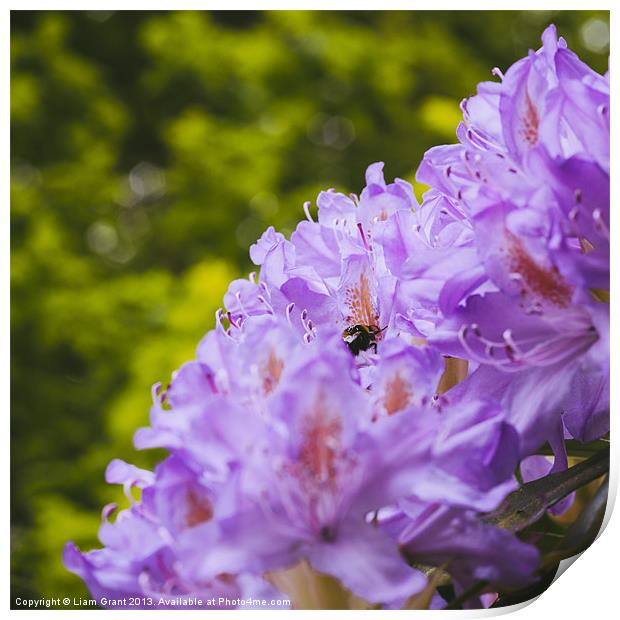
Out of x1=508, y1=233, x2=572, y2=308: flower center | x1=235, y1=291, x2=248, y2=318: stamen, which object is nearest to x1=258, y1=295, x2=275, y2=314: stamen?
x1=235, y1=291, x2=248, y2=318: stamen

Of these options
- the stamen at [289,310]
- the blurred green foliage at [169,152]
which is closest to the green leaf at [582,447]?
the stamen at [289,310]

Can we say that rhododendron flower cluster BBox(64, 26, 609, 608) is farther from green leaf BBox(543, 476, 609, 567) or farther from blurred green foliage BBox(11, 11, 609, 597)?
blurred green foliage BBox(11, 11, 609, 597)

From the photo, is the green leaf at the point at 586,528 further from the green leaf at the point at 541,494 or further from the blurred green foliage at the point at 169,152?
the blurred green foliage at the point at 169,152

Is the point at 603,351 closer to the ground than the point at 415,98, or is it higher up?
closer to the ground

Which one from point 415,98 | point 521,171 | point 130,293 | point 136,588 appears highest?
point 415,98

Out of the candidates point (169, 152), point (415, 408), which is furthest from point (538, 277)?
point (169, 152)

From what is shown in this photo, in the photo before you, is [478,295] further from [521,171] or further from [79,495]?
[79,495]

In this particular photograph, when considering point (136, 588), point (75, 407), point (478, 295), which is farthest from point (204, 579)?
point (75, 407)

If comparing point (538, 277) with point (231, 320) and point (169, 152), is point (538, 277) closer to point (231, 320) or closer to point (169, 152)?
point (231, 320)
